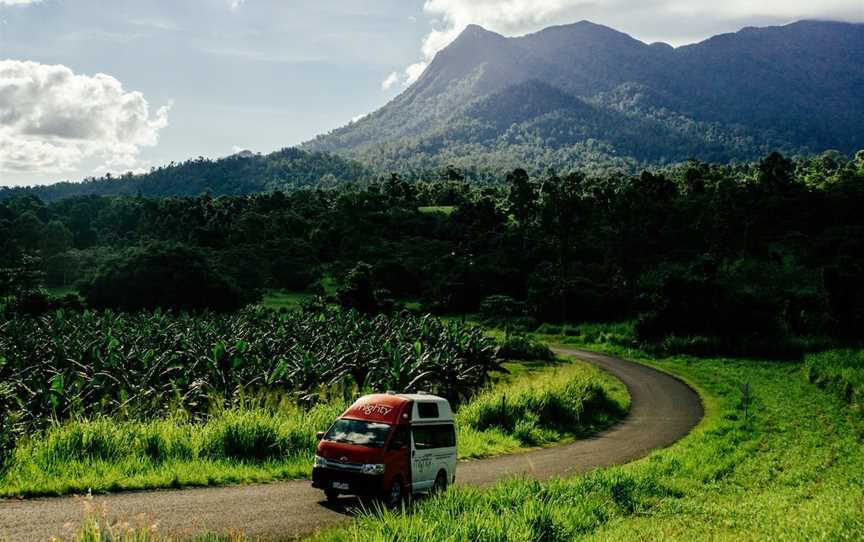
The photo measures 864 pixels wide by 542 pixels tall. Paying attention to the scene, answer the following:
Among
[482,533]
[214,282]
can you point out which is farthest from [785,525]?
[214,282]

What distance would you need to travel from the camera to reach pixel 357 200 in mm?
140875

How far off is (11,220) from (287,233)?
175 ft

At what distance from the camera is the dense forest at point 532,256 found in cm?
6775

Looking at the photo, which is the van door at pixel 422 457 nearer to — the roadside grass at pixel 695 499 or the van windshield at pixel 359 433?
the van windshield at pixel 359 433

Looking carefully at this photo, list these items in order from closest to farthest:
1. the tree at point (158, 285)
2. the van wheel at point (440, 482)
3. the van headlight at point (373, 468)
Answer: the van headlight at point (373, 468), the van wheel at point (440, 482), the tree at point (158, 285)

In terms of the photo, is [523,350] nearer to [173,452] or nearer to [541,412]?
[541,412]

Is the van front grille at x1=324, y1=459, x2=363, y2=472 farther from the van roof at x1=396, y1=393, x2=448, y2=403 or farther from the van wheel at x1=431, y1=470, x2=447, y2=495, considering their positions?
the van wheel at x1=431, y1=470, x2=447, y2=495

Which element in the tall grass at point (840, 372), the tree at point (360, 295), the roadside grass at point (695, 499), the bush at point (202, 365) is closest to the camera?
the roadside grass at point (695, 499)

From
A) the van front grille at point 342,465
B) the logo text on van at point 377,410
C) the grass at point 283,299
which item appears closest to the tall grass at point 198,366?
the van front grille at point 342,465

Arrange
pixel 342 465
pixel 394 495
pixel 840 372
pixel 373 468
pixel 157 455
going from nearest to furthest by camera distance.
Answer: pixel 373 468 < pixel 342 465 < pixel 394 495 < pixel 157 455 < pixel 840 372

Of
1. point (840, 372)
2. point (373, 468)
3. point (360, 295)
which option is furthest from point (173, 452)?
point (360, 295)

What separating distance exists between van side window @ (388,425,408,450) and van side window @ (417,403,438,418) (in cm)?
81

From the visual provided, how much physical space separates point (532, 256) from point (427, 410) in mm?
90073

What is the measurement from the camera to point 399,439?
580 inches
